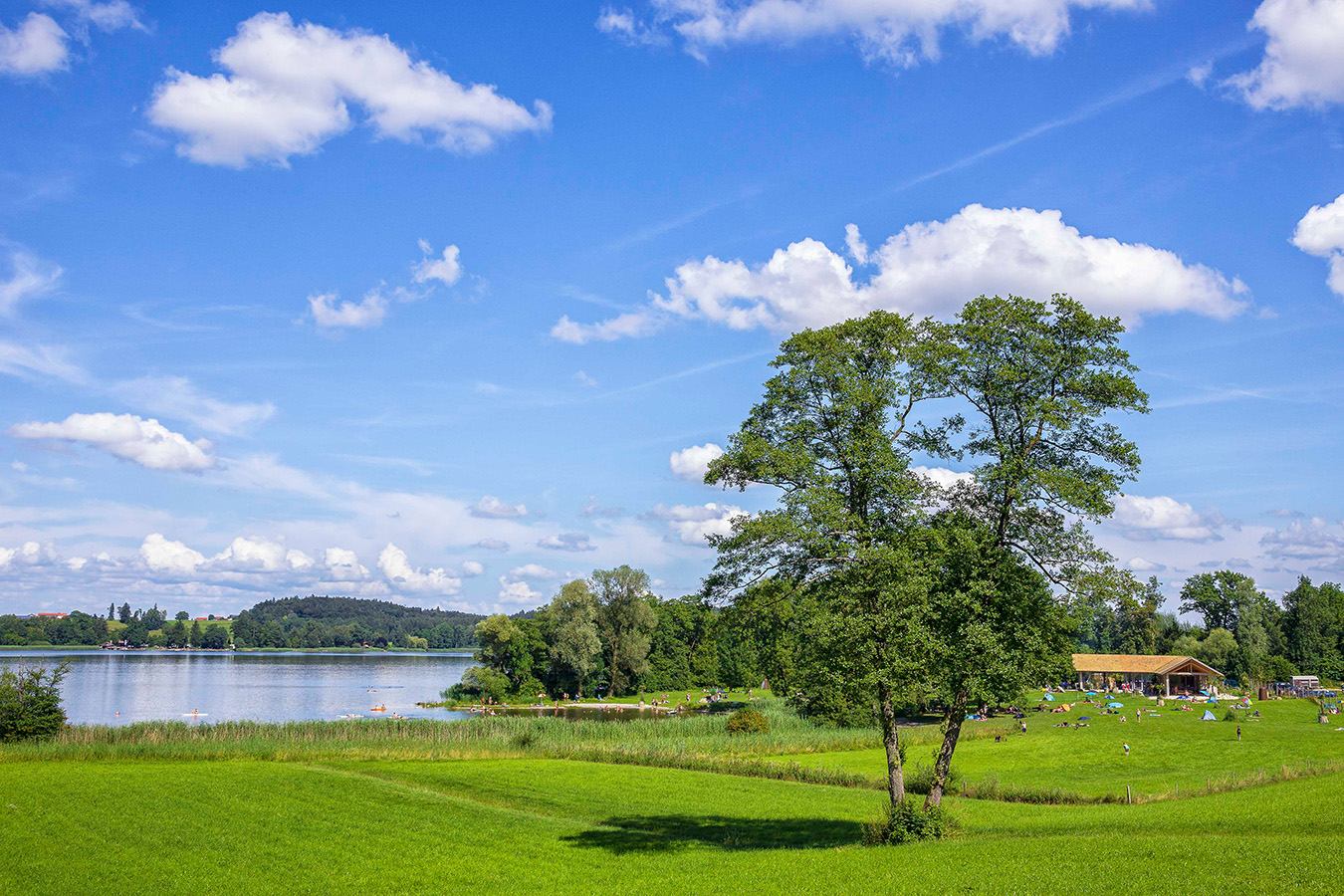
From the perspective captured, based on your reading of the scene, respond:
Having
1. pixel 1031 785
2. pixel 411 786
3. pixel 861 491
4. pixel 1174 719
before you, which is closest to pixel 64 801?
pixel 411 786

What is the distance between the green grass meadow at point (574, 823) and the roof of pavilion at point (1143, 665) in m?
47.8

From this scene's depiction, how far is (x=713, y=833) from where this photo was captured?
27.2m

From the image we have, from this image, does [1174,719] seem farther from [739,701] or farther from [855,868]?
[855,868]

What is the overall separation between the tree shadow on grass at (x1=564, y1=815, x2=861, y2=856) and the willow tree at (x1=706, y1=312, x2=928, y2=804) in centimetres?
383

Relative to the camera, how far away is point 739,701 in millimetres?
93438

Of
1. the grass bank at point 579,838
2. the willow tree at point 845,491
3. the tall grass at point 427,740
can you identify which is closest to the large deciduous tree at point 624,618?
the tall grass at point 427,740

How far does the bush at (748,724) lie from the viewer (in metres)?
59.0

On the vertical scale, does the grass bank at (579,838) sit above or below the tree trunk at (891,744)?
below

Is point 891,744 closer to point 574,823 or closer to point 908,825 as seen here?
point 908,825

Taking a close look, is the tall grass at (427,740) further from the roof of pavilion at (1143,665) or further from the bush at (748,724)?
the roof of pavilion at (1143,665)

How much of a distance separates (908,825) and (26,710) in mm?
42314

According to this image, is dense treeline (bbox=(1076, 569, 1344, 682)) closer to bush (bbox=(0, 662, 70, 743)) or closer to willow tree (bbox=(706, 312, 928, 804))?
willow tree (bbox=(706, 312, 928, 804))

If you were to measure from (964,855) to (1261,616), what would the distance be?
120 m

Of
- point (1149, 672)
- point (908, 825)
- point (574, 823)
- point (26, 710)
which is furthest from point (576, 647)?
point (908, 825)
